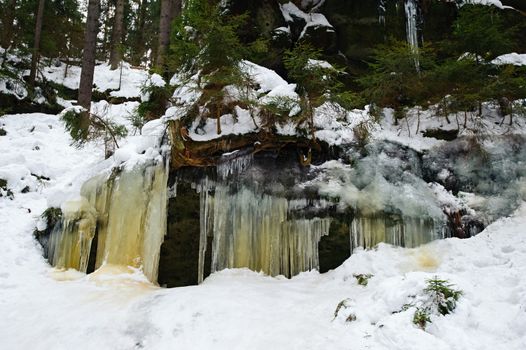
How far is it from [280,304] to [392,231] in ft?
8.10

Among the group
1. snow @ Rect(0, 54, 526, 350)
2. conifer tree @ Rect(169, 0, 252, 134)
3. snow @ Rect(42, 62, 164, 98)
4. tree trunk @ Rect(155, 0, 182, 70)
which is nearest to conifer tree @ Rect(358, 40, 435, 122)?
snow @ Rect(0, 54, 526, 350)

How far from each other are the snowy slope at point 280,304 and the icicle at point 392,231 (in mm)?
164

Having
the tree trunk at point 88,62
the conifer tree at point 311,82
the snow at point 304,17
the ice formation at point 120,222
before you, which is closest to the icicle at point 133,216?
the ice formation at point 120,222

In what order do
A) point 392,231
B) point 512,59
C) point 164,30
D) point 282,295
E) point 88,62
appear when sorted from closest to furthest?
point 282,295 → point 392,231 → point 512,59 → point 88,62 → point 164,30

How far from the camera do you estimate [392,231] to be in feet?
20.2

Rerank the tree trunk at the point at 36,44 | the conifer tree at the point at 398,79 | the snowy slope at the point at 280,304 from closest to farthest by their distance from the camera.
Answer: the snowy slope at the point at 280,304
the conifer tree at the point at 398,79
the tree trunk at the point at 36,44

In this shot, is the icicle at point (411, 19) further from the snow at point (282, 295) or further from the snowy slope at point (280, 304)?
the snowy slope at point (280, 304)

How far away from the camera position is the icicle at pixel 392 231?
6.03 metres

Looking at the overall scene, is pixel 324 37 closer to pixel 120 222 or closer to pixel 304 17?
pixel 304 17

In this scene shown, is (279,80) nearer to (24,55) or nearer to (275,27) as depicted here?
(275,27)

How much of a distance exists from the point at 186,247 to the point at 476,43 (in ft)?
22.3

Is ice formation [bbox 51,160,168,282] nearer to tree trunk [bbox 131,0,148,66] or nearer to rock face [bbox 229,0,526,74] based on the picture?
rock face [bbox 229,0,526,74]

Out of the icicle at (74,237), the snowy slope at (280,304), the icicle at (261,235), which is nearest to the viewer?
the snowy slope at (280,304)

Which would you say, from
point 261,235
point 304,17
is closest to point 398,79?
point 261,235
